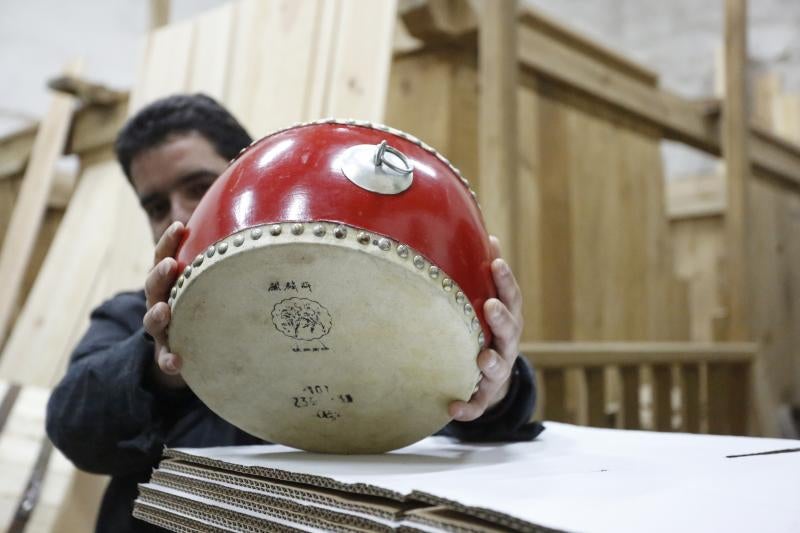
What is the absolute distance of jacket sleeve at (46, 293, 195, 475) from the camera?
73 centimetres

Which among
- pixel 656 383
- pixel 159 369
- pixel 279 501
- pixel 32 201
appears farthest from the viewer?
pixel 32 201

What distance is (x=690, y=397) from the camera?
5.93ft

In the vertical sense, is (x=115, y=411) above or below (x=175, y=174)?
below

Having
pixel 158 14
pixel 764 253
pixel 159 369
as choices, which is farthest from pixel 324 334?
pixel 764 253

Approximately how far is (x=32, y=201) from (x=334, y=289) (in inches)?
95.5

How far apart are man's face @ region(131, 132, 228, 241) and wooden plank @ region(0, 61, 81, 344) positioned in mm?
1706

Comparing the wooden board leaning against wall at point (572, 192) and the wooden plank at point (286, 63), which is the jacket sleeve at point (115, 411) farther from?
the wooden board leaning against wall at point (572, 192)

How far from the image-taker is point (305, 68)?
157cm

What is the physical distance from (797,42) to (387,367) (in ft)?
17.0

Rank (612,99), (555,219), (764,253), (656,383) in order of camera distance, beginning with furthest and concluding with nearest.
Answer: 1. (764,253)
2. (612,99)
3. (555,219)
4. (656,383)

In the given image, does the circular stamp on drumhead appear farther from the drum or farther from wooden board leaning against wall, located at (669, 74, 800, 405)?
wooden board leaning against wall, located at (669, 74, 800, 405)

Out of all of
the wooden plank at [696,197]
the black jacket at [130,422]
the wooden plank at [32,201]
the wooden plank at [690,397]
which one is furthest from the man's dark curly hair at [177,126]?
the wooden plank at [696,197]

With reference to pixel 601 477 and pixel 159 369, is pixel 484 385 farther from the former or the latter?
pixel 159 369

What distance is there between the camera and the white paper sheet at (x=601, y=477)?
15.1 inches
